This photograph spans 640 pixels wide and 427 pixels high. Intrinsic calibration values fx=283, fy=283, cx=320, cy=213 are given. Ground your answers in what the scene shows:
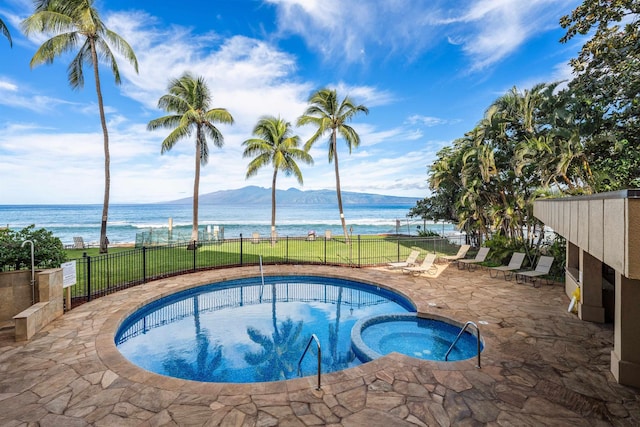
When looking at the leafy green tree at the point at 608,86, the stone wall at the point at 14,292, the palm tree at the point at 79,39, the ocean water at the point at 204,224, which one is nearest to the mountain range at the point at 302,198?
Answer: the ocean water at the point at 204,224

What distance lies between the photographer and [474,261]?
38.9 ft

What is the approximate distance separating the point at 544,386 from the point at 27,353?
8.20 metres

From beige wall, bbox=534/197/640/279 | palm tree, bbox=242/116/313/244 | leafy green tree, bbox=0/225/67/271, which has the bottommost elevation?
leafy green tree, bbox=0/225/67/271

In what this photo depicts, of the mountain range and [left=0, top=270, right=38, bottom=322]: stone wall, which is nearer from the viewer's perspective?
[left=0, top=270, right=38, bottom=322]: stone wall

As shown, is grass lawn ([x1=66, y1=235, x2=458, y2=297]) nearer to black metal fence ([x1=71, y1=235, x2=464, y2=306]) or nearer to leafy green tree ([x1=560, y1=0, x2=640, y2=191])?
black metal fence ([x1=71, y1=235, x2=464, y2=306])

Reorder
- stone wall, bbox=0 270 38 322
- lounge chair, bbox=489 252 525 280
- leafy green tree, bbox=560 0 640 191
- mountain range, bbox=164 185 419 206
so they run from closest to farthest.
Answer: stone wall, bbox=0 270 38 322, leafy green tree, bbox=560 0 640 191, lounge chair, bbox=489 252 525 280, mountain range, bbox=164 185 419 206

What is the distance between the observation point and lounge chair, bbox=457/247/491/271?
11.9 m

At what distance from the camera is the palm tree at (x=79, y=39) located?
1311 cm

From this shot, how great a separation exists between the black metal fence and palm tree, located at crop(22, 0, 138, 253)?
4.81 meters

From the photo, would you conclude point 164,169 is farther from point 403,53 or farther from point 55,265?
point 55,265

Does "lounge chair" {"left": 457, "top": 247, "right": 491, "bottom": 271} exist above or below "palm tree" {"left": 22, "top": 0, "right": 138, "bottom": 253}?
below

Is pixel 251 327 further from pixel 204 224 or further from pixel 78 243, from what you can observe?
pixel 204 224

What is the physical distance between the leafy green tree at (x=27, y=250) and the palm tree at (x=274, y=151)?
43.3ft

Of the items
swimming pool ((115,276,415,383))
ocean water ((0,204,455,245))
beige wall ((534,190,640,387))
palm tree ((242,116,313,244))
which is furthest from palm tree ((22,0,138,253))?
beige wall ((534,190,640,387))
